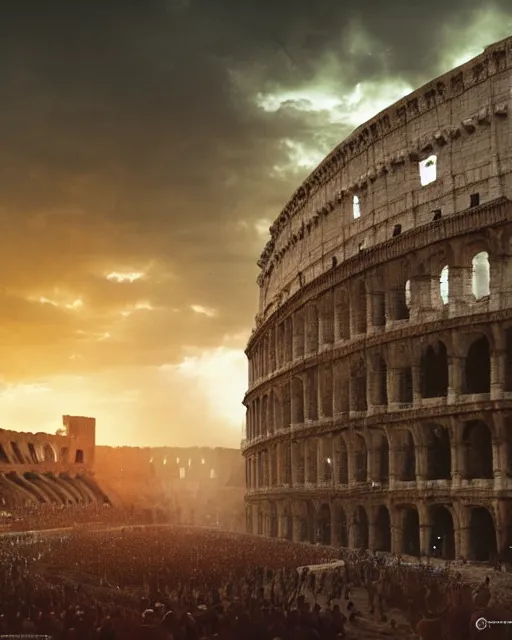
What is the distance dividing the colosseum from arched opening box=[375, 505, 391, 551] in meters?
0.09

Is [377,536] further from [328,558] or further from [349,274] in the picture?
[349,274]

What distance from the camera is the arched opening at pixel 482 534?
32344 millimetres

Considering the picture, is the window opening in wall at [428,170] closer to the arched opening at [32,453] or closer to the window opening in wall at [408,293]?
the window opening in wall at [408,293]

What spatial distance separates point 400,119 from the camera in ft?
124

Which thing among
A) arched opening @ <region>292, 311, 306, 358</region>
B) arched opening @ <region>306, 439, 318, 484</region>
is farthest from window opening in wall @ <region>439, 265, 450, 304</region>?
arched opening @ <region>306, 439, 318, 484</region>

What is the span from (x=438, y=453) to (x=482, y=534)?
3750 millimetres

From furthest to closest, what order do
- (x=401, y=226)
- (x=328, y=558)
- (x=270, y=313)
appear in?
(x=270, y=313), (x=401, y=226), (x=328, y=558)

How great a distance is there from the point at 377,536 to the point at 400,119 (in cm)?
1788

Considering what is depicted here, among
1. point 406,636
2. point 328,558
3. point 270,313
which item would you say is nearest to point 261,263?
point 270,313

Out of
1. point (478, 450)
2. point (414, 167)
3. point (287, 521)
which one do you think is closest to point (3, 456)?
point (287, 521)

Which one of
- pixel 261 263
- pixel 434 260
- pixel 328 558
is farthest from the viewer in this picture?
pixel 261 263

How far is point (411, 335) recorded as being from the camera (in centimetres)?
3525

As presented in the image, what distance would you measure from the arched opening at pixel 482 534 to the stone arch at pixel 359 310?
33.3 ft

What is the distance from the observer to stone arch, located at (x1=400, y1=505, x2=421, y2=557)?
35250 mm
